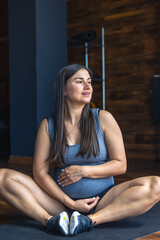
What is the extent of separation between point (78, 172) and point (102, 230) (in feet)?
0.93

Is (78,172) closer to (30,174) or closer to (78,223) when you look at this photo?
(78,223)

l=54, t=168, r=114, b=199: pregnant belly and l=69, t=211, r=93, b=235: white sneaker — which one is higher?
l=54, t=168, r=114, b=199: pregnant belly

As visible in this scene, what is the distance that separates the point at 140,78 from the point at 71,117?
10.4ft

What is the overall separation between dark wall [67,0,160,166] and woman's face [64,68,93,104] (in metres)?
3.09

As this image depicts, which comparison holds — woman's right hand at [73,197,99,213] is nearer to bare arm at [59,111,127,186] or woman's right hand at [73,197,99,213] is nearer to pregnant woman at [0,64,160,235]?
pregnant woman at [0,64,160,235]

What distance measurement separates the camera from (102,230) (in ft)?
6.05

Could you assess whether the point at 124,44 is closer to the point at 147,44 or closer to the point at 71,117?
the point at 147,44

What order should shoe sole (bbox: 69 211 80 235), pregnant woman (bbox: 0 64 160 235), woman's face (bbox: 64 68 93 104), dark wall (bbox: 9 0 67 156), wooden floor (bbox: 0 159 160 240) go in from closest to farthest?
shoe sole (bbox: 69 211 80 235) → pregnant woman (bbox: 0 64 160 235) → woman's face (bbox: 64 68 93 104) → wooden floor (bbox: 0 159 160 240) → dark wall (bbox: 9 0 67 156)

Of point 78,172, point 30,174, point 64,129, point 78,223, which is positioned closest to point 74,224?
point 78,223

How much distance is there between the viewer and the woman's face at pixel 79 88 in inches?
76.7

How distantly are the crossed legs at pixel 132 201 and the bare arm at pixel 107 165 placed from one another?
0.12 meters

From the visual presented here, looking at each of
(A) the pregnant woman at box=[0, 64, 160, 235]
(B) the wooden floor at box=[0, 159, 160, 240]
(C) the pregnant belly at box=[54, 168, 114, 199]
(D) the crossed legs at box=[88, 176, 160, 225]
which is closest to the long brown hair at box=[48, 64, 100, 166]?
(A) the pregnant woman at box=[0, 64, 160, 235]

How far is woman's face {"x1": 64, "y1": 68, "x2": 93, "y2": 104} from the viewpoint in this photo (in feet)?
6.39

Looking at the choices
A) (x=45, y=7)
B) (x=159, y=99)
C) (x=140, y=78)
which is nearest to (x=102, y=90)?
(x=140, y=78)
